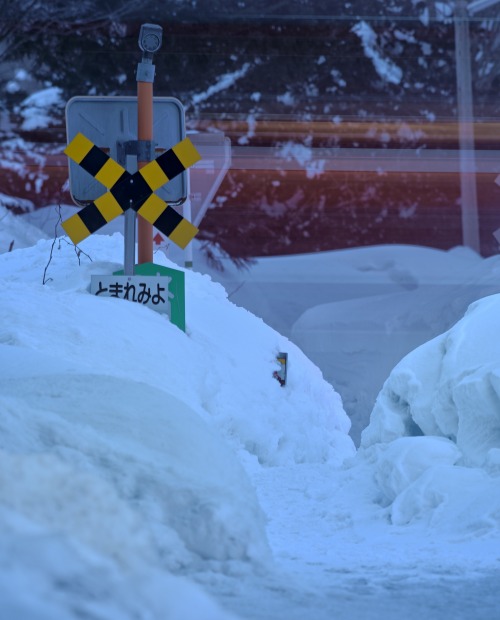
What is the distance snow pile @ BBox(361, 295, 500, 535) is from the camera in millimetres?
4156

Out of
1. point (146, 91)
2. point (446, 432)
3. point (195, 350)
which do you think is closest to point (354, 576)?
Answer: point (446, 432)

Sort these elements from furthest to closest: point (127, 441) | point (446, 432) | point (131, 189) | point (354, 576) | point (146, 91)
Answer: point (146, 91) → point (131, 189) → point (446, 432) → point (127, 441) → point (354, 576)

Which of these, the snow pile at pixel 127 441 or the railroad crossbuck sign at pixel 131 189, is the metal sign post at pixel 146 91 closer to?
the railroad crossbuck sign at pixel 131 189

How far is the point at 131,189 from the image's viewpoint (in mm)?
6684

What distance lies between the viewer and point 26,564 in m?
1.39

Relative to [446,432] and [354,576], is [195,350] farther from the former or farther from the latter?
[354,576]

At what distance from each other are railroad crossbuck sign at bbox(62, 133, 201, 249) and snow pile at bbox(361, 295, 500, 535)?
Result: 1868 millimetres

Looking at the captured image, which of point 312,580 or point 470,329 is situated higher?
point 470,329

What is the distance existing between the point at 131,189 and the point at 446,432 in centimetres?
282

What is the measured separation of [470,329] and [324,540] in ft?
8.40

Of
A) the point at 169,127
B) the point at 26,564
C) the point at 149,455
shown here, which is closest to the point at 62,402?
the point at 149,455

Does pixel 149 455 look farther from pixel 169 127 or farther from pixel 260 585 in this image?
pixel 169 127

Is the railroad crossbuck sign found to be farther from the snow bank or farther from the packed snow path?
the packed snow path

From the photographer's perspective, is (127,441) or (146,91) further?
(146,91)
